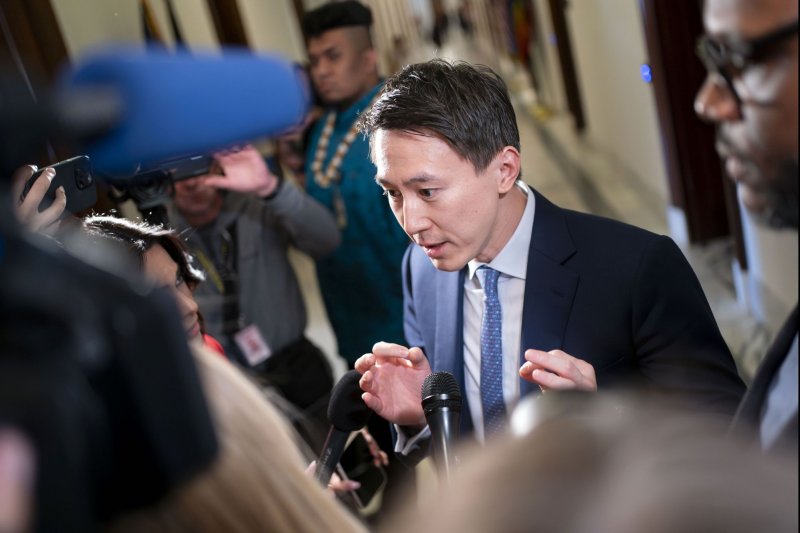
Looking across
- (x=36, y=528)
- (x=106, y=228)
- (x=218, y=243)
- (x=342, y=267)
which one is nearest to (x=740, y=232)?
(x=342, y=267)

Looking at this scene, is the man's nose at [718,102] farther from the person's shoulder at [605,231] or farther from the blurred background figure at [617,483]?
the person's shoulder at [605,231]

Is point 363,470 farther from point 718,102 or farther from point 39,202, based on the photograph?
point 718,102

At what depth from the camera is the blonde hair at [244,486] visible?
0.65m

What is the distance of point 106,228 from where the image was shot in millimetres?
1808

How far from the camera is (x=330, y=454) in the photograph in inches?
57.7

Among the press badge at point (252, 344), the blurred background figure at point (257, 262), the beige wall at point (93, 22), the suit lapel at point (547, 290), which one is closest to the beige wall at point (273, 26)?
the beige wall at point (93, 22)

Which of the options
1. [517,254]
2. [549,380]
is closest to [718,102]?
[549,380]

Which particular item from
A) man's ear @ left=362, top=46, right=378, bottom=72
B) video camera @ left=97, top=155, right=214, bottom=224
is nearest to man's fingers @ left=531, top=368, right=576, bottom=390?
video camera @ left=97, top=155, right=214, bottom=224

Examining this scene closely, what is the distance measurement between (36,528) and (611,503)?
1.28 feet

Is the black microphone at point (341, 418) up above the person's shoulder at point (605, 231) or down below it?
below

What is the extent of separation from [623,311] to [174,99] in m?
1.31

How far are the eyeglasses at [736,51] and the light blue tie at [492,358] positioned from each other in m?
0.86

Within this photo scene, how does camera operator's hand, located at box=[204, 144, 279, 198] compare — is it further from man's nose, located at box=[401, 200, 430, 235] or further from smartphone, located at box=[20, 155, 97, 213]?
man's nose, located at box=[401, 200, 430, 235]

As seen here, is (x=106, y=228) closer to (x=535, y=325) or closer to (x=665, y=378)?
(x=535, y=325)
